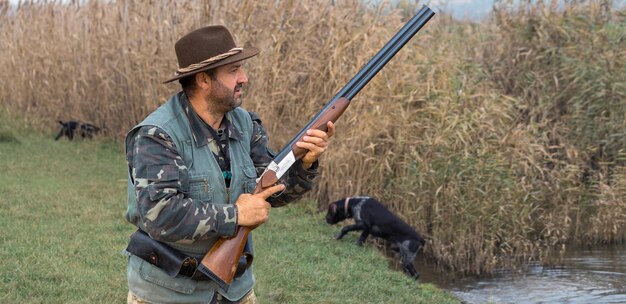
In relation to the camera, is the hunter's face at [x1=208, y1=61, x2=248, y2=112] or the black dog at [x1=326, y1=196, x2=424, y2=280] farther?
the black dog at [x1=326, y1=196, x2=424, y2=280]

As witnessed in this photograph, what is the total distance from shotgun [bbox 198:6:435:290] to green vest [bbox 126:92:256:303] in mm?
83

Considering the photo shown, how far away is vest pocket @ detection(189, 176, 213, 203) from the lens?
117 inches

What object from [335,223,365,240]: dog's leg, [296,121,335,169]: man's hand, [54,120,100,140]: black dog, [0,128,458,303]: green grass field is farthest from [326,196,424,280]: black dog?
[54,120,100,140]: black dog

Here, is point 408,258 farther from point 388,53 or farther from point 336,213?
point 388,53

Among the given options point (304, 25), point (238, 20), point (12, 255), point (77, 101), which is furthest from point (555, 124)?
point (77, 101)

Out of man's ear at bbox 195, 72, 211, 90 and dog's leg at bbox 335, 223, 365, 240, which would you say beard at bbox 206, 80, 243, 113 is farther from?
dog's leg at bbox 335, 223, 365, 240

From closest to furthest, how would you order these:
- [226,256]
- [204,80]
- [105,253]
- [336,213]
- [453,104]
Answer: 1. [226,256]
2. [204,80]
3. [105,253]
4. [336,213]
5. [453,104]

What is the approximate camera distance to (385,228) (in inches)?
303

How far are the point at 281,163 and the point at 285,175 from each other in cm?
17

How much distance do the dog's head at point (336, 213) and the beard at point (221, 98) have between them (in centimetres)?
508

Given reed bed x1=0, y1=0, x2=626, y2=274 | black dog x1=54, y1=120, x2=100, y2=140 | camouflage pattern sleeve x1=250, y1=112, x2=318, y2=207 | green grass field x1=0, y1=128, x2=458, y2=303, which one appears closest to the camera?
camouflage pattern sleeve x1=250, y1=112, x2=318, y2=207

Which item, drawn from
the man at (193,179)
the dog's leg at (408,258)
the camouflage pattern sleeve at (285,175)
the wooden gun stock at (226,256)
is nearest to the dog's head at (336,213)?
the dog's leg at (408,258)

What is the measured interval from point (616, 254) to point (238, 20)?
189 inches

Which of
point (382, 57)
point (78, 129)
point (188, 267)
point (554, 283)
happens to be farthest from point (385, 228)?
point (78, 129)
